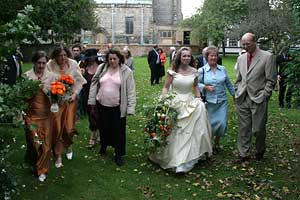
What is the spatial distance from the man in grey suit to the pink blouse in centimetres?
214

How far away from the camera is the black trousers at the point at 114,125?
7812 millimetres

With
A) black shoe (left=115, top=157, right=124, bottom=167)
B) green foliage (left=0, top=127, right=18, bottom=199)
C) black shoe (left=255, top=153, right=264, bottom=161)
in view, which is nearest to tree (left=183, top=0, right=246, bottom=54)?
black shoe (left=255, top=153, right=264, bottom=161)

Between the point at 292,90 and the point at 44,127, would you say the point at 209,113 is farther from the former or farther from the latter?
the point at 44,127

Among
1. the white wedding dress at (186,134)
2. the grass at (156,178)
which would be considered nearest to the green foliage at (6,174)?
the grass at (156,178)

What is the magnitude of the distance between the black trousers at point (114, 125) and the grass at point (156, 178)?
374mm

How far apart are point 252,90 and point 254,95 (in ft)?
0.31

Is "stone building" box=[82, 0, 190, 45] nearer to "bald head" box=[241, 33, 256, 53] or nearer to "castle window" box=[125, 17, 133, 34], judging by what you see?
"castle window" box=[125, 17, 133, 34]

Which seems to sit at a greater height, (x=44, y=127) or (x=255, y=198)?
(x=44, y=127)

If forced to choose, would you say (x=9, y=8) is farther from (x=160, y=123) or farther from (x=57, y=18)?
(x=160, y=123)

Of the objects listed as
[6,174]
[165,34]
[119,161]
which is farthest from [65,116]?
[165,34]

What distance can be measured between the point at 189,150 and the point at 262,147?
4.99ft

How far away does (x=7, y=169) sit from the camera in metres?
4.52

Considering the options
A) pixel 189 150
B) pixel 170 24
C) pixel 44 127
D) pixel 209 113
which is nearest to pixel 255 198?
pixel 189 150

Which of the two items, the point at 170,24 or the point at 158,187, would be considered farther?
the point at 170,24
